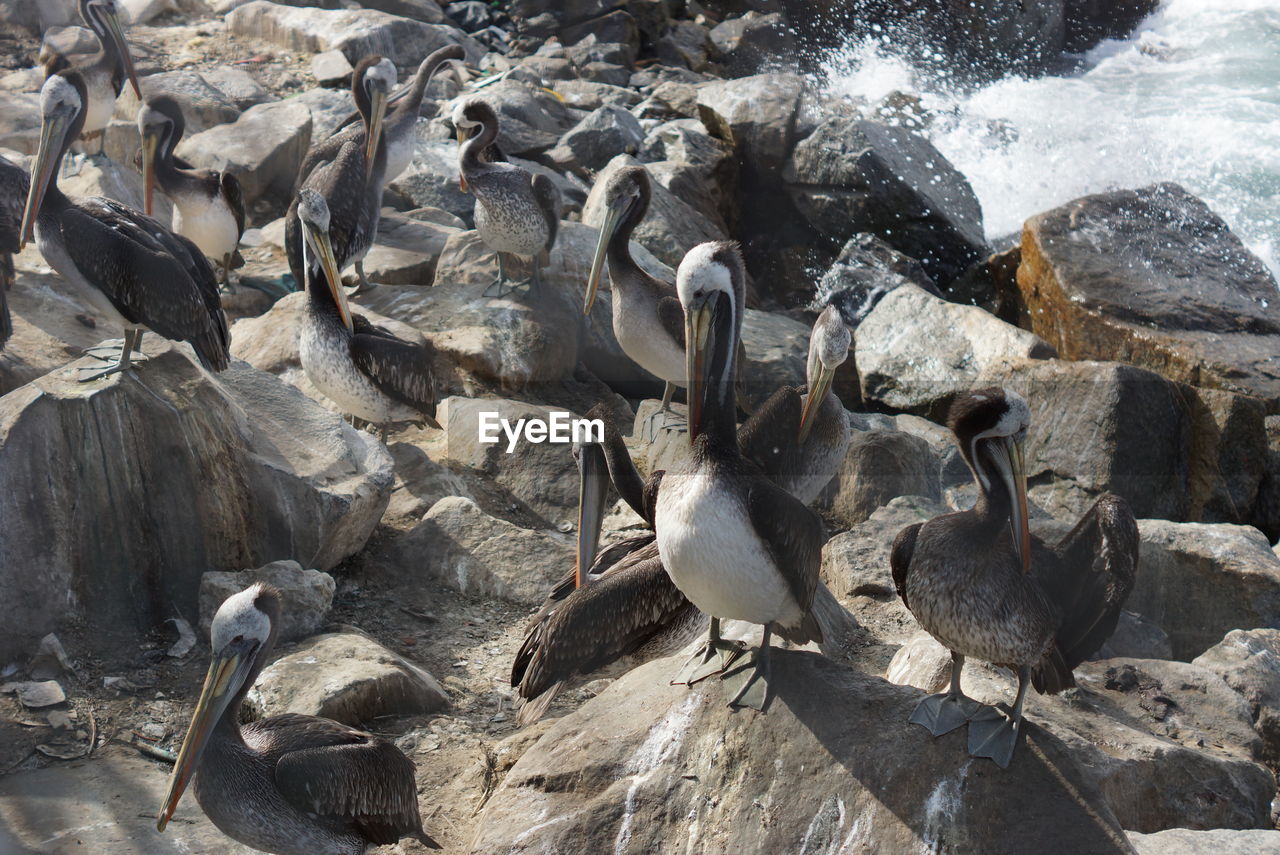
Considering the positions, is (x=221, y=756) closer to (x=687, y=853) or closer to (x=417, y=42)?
(x=687, y=853)

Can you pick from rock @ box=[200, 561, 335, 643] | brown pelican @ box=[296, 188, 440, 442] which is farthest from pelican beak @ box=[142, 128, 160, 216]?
rock @ box=[200, 561, 335, 643]

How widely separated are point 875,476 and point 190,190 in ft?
19.8

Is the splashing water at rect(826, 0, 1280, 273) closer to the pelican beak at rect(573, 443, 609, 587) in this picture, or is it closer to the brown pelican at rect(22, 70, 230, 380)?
the pelican beak at rect(573, 443, 609, 587)

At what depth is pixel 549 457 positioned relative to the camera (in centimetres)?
797

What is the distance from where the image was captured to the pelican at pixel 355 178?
9.00 m

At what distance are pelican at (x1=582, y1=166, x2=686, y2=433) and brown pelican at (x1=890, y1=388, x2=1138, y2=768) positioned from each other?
4067 mm

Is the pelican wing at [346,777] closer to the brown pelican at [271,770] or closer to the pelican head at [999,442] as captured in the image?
the brown pelican at [271,770]

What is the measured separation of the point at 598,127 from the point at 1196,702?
9.54 m

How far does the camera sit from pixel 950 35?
20.1 m

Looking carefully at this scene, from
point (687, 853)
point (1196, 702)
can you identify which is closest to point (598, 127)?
point (1196, 702)

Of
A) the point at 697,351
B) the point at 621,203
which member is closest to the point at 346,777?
the point at 697,351

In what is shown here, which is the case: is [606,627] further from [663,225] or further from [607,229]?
[663,225]

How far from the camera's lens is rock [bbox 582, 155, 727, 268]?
1081cm

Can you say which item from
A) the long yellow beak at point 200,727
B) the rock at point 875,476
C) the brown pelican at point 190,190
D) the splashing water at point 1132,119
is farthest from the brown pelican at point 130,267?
the splashing water at point 1132,119
